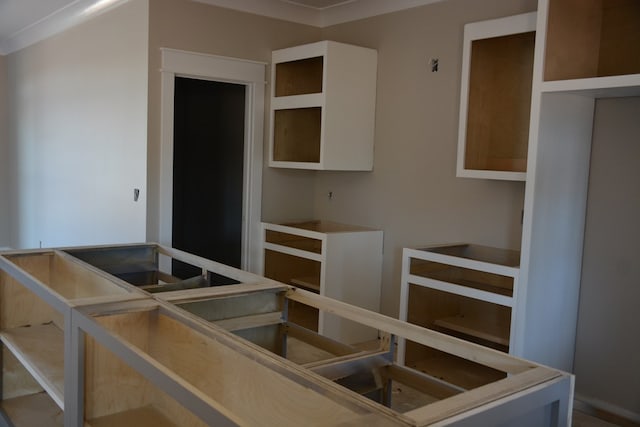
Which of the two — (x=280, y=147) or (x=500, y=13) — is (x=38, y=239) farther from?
(x=500, y=13)

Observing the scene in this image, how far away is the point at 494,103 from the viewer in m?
3.47

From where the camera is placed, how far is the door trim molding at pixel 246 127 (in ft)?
13.5

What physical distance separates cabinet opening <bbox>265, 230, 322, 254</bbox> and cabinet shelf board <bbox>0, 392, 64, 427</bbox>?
213cm

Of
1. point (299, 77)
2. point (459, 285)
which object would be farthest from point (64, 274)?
point (299, 77)

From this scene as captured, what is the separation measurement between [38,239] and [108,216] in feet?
6.73

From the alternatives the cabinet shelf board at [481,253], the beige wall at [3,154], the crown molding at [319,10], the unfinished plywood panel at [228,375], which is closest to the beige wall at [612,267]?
the cabinet shelf board at [481,253]

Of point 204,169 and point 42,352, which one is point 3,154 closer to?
point 204,169

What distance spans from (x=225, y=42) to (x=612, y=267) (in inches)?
116

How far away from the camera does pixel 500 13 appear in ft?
11.6

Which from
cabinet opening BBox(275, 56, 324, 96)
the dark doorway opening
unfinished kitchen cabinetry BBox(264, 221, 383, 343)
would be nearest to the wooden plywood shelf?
unfinished kitchen cabinetry BBox(264, 221, 383, 343)

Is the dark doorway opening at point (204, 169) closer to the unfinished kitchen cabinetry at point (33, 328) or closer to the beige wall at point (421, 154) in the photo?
the beige wall at point (421, 154)

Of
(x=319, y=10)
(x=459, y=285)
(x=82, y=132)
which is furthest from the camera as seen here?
(x=82, y=132)

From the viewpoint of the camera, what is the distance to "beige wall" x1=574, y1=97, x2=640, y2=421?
304 cm

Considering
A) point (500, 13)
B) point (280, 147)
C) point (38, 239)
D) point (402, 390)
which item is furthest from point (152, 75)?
point (38, 239)
